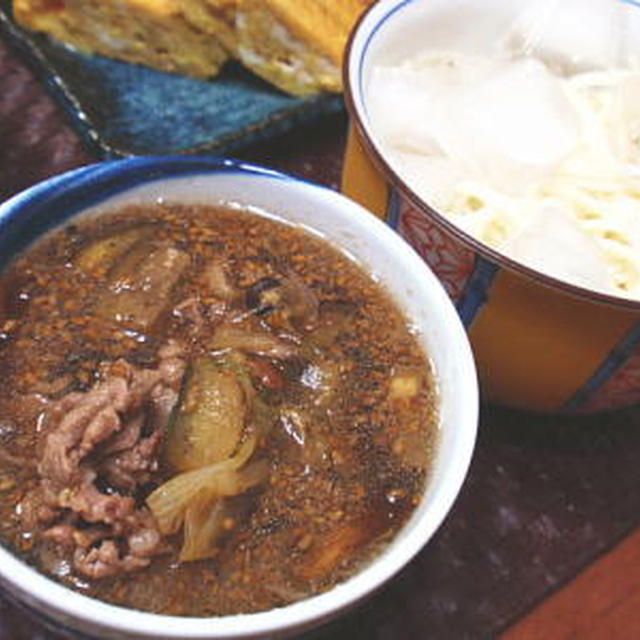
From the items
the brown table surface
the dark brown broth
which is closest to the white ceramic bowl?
the dark brown broth

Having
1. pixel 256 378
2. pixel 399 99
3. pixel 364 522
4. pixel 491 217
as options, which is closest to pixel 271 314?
pixel 256 378

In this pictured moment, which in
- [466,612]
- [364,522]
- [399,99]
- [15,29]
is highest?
[399,99]

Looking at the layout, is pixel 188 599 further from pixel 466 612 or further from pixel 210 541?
pixel 466 612

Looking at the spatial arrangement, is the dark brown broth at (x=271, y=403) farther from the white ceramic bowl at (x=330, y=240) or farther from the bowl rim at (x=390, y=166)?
the bowl rim at (x=390, y=166)

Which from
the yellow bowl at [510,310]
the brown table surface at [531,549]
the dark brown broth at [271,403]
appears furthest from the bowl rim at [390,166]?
the brown table surface at [531,549]

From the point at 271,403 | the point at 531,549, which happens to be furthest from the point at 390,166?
the point at 531,549

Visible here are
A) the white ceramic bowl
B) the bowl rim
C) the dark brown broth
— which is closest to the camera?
the white ceramic bowl

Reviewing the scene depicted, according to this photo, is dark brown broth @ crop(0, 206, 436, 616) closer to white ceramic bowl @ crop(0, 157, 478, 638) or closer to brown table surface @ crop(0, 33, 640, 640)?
white ceramic bowl @ crop(0, 157, 478, 638)
